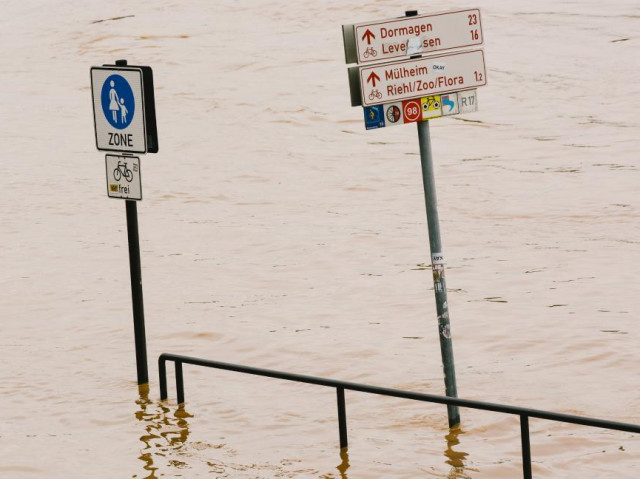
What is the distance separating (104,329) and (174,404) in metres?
3.71

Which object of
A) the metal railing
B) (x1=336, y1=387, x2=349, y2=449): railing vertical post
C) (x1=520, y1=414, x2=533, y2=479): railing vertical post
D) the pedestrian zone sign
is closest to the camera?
the metal railing

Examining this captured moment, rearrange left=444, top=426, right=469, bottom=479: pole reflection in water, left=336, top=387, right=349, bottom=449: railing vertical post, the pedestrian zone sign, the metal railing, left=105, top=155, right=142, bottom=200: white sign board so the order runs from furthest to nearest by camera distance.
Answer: left=105, top=155, right=142, bottom=200: white sign board, the pedestrian zone sign, left=444, top=426, right=469, bottom=479: pole reflection in water, left=336, top=387, right=349, bottom=449: railing vertical post, the metal railing

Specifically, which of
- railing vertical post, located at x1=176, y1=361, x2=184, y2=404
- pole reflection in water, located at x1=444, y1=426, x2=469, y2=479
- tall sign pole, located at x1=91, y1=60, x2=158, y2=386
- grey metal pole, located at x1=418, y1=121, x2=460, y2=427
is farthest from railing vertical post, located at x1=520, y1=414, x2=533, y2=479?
tall sign pole, located at x1=91, y1=60, x2=158, y2=386

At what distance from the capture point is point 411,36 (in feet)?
26.4

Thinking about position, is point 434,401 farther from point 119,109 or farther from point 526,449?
point 119,109

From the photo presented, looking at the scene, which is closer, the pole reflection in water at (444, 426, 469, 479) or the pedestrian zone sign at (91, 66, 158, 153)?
the pole reflection in water at (444, 426, 469, 479)

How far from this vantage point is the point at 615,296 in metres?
14.4

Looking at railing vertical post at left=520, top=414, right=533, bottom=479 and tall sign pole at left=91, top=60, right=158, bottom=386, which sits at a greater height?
tall sign pole at left=91, top=60, right=158, bottom=386

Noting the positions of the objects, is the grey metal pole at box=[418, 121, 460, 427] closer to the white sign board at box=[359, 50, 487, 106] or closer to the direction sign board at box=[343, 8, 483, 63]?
the white sign board at box=[359, 50, 487, 106]

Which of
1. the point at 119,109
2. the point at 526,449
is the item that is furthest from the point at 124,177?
the point at 526,449

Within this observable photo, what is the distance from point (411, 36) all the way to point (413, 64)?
0.60 feet

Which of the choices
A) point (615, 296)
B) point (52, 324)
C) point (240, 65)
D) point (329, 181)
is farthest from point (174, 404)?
point (240, 65)

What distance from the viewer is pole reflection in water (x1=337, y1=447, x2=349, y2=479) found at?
7926 millimetres

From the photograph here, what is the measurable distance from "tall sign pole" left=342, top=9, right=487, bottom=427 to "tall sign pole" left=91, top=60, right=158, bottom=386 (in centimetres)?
196
